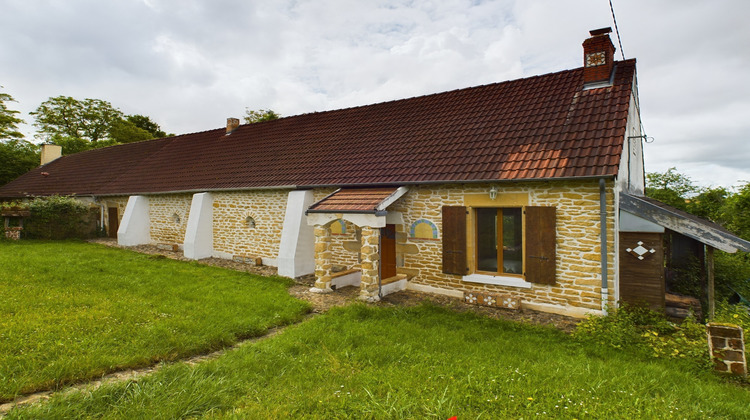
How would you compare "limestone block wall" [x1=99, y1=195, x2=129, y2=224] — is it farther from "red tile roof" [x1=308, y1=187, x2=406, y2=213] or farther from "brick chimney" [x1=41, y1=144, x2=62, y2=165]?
"red tile roof" [x1=308, y1=187, x2=406, y2=213]

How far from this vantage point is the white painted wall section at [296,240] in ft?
34.0

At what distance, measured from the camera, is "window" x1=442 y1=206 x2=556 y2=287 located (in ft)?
24.0

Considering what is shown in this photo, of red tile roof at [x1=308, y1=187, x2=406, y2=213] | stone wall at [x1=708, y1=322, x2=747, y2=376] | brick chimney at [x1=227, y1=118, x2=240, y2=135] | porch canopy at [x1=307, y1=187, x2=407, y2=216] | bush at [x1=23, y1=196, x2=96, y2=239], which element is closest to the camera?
stone wall at [x1=708, y1=322, x2=747, y2=376]

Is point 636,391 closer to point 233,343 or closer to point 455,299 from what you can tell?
point 455,299

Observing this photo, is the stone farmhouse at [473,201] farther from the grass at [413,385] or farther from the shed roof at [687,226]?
the grass at [413,385]

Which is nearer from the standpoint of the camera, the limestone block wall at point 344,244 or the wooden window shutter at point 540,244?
the wooden window shutter at point 540,244

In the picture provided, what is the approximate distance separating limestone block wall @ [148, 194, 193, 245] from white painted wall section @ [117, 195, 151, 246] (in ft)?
0.72

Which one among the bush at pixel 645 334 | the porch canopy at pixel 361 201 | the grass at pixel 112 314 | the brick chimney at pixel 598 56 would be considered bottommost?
the bush at pixel 645 334

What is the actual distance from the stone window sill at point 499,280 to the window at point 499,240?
8.2 inches

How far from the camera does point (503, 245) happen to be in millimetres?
8086

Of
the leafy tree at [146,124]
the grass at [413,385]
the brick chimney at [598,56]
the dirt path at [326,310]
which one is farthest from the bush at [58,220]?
the leafy tree at [146,124]

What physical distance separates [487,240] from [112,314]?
727 cm

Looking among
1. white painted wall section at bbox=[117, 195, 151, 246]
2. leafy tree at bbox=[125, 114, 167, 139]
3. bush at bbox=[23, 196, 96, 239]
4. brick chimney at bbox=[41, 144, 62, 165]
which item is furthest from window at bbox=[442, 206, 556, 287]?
leafy tree at bbox=[125, 114, 167, 139]

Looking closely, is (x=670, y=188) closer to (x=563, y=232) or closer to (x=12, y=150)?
(x=563, y=232)
